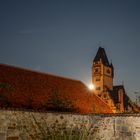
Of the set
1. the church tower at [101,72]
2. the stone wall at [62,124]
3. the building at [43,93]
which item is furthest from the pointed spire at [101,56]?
the stone wall at [62,124]

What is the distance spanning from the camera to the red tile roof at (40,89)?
18.2m

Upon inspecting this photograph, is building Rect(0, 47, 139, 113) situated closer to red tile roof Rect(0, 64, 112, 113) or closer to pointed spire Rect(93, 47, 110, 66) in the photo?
red tile roof Rect(0, 64, 112, 113)

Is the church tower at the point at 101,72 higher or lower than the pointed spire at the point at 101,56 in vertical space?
lower

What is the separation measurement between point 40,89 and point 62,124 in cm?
936

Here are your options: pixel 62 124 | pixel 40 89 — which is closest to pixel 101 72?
pixel 40 89

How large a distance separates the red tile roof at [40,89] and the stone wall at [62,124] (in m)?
6.02

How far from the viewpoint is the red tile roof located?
1818 cm

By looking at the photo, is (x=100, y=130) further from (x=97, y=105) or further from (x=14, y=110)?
(x=97, y=105)

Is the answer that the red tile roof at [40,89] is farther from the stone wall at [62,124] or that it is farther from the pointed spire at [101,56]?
the pointed spire at [101,56]

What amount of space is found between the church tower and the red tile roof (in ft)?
124

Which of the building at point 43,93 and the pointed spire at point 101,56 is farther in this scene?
the pointed spire at point 101,56

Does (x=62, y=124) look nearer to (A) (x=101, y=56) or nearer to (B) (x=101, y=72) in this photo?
(A) (x=101, y=56)

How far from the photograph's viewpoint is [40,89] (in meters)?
20.4

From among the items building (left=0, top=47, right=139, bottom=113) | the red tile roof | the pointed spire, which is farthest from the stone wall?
the pointed spire
